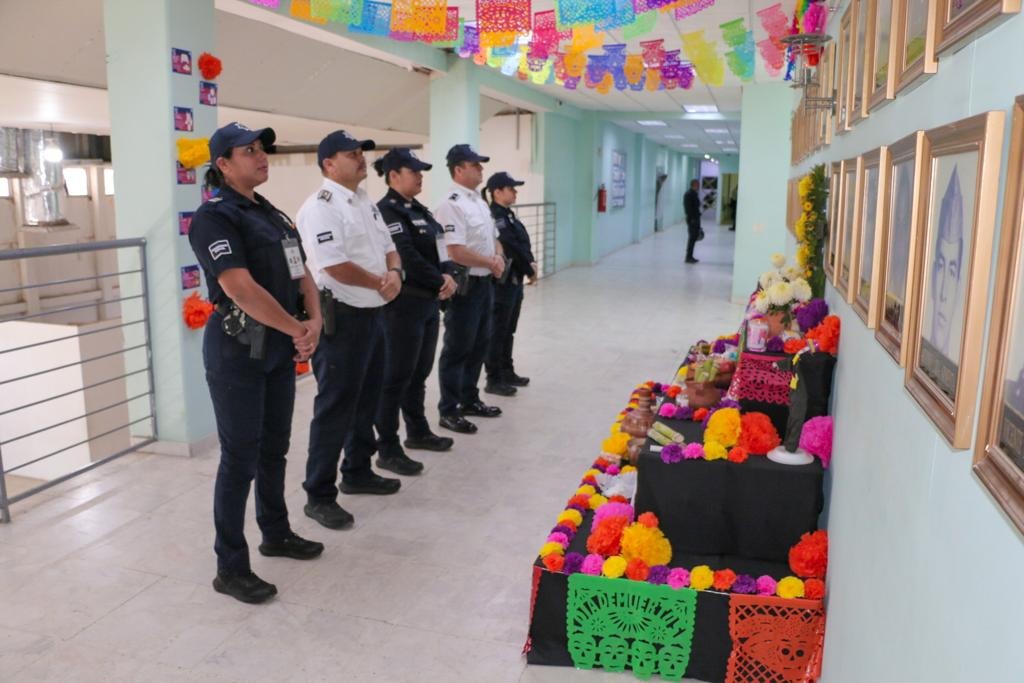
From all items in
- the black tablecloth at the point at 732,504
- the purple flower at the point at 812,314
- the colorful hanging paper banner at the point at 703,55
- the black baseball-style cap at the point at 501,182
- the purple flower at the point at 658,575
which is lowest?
the purple flower at the point at 658,575

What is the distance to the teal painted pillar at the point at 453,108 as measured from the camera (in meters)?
7.84

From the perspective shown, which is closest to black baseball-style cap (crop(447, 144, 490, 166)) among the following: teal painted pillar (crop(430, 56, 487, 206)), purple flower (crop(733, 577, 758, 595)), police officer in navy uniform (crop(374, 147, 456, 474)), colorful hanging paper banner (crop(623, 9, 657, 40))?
police officer in navy uniform (crop(374, 147, 456, 474))

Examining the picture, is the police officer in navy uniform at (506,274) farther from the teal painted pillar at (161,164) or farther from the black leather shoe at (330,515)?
the black leather shoe at (330,515)

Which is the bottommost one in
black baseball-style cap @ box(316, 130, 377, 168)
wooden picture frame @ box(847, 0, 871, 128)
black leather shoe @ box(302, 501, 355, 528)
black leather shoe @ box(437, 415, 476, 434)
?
black leather shoe @ box(302, 501, 355, 528)

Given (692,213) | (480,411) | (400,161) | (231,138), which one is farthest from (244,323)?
(692,213)

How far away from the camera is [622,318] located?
8.27 meters

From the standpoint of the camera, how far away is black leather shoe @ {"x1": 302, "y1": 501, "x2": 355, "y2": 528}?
327 centimetres

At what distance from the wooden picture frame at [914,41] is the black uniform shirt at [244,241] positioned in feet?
6.18

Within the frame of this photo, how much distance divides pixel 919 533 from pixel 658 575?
1.26 metres

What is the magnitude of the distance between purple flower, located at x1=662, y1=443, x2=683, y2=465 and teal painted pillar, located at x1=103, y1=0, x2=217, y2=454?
2.60 m

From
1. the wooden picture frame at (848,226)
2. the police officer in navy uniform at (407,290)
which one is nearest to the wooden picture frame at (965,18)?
the wooden picture frame at (848,226)

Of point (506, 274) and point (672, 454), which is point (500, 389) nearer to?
point (506, 274)

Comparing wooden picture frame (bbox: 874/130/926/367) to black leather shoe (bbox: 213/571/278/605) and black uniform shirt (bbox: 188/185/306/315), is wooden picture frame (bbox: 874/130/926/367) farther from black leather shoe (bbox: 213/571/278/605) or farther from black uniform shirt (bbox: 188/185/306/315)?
black leather shoe (bbox: 213/571/278/605)

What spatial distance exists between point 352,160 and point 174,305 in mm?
1455
